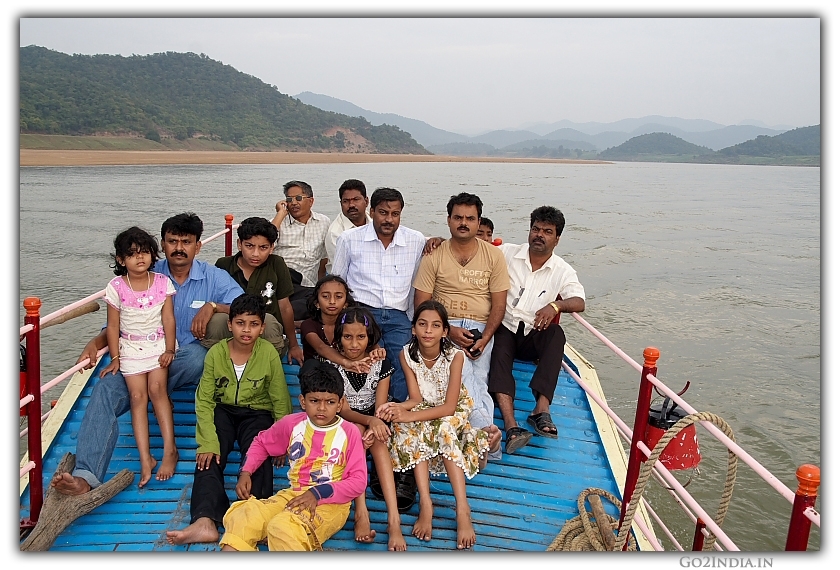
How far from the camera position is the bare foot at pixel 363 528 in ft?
10.6

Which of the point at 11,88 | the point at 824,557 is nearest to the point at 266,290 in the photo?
the point at 11,88

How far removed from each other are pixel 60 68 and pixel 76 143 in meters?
19.6

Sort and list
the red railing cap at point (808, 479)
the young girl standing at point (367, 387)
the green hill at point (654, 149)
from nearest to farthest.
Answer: the red railing cap at point (808, 479), the young girl standing at point (367, 387), the green hill at point (654, 149)

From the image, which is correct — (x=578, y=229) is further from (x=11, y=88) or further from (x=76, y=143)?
(x=76, y=143)

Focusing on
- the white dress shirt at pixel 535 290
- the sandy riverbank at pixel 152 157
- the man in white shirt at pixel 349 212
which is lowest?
the white dress shirt at pixel 535 290

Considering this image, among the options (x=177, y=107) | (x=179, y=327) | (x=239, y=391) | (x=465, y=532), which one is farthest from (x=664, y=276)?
(x=177, y=107)

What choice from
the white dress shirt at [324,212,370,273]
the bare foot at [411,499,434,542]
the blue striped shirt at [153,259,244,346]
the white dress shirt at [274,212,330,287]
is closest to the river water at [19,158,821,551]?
the bare foot at [411,499,434,542]

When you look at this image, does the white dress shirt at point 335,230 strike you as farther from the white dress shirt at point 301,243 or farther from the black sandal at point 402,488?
the black sandal at point 402,488

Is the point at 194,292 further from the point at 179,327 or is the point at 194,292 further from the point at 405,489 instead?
the point at 405,489

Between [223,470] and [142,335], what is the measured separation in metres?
0.99

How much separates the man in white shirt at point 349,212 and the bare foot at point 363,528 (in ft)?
8.76

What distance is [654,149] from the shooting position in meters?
145

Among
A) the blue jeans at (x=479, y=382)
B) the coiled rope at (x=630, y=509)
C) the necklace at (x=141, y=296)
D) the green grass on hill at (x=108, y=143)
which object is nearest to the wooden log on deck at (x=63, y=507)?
the necklace at (x=141, y=296)

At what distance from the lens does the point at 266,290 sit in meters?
4.43
